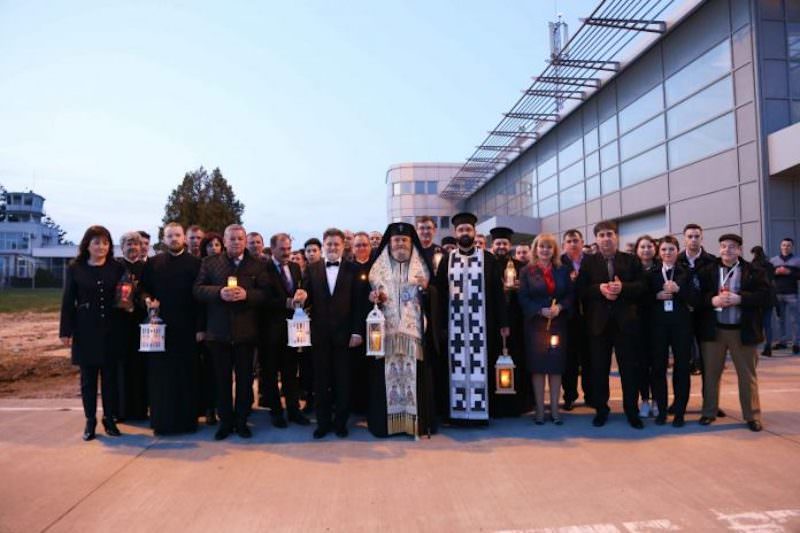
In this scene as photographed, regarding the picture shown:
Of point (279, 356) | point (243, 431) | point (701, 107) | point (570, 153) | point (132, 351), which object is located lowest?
point (243, 431)

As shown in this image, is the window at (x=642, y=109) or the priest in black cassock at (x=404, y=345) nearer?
the priest in black cassock at (x=404, y=345)

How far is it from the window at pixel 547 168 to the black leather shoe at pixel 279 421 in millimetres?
20654

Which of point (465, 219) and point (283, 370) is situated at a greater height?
point (465, 219)

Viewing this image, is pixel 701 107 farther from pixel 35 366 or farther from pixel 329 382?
pixel 35 366

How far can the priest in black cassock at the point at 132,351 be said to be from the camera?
5.85 metres

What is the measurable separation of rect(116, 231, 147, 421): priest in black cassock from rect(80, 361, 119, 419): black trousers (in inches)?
10.1

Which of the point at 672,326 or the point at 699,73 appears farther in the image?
the point at 699,73

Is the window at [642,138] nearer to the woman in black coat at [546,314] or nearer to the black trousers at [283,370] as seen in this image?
the woman in black coat at [546,314]

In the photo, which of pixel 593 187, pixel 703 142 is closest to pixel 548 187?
pixel 593 187

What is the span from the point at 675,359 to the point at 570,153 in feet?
58.4

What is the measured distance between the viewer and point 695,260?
5891 mm

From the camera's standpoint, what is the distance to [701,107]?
45.0 ft

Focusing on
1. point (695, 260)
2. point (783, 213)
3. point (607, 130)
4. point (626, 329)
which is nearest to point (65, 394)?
point (626, 329)

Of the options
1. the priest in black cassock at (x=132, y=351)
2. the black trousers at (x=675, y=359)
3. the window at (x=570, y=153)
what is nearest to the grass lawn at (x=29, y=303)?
the priest in black cassock at (x=132, y=351)
